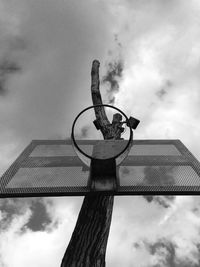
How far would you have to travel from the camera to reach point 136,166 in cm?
283

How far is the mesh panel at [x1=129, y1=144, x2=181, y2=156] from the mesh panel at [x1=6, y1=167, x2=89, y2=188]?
2.52 feet

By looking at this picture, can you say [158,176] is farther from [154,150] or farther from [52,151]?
[52,151]

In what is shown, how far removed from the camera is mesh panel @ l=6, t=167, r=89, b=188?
8.18 ft

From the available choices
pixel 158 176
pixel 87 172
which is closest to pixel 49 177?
pixel 87 172

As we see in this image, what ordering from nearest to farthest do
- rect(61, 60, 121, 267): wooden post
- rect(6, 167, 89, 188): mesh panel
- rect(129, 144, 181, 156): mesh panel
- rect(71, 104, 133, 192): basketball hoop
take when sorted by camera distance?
rect(61, 60, 121, 267): wooden post, rect(71, 104, 133, 192): basketball hoop, rect(6, 167, 89, 188): mesh panel, rect(129, 144, 181, 156): mesh panel

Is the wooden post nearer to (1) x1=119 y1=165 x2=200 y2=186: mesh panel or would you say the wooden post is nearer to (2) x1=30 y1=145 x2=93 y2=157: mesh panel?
(1) x1=119 y1=165 x2=200 y2=186: mesh panel

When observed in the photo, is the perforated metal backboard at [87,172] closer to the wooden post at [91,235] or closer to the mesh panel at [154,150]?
the mesh panel at [154,150]

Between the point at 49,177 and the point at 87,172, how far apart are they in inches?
16.2

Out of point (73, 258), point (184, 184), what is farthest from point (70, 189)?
point (184, 184)

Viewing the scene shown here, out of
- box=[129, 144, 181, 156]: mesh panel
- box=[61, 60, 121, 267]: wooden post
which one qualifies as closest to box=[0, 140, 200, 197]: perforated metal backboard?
box=[129, 144, 181, 156]: mesh panel

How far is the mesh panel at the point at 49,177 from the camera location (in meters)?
2.49

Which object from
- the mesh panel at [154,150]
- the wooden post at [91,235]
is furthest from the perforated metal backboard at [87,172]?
the wooden post at [91,235]

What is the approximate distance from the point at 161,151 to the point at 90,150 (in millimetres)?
1005

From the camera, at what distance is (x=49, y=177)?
8.64ft
